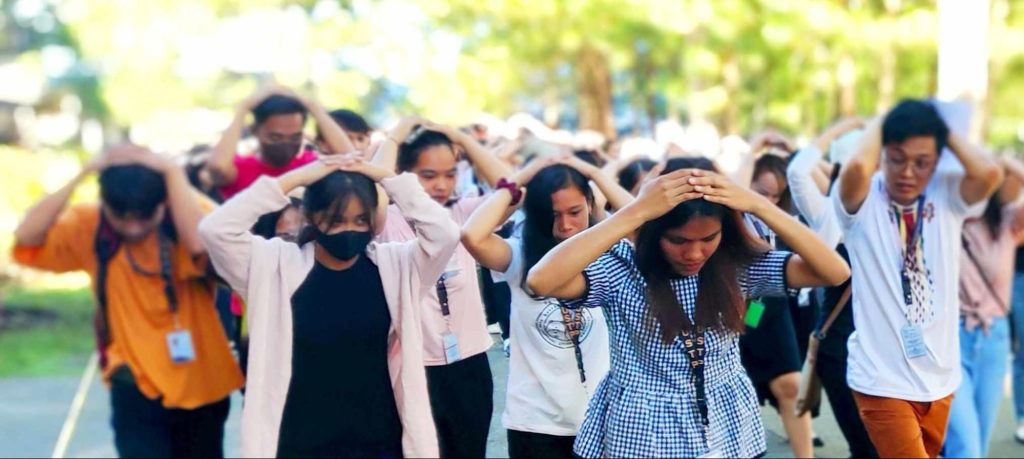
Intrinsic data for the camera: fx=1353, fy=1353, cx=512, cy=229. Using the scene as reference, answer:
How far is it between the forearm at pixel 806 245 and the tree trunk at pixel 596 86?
880 inches

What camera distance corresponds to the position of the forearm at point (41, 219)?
15.9 ft

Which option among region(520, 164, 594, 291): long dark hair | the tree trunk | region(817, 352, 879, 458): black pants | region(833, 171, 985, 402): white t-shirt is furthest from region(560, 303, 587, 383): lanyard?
the tree trunk

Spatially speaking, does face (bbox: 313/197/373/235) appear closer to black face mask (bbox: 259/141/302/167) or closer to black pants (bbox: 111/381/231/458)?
black pants (bbox: 111/381/231/458)

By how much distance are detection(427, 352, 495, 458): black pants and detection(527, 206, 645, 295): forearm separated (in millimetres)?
1440

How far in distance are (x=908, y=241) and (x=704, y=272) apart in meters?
1.58

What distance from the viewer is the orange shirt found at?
16.1 ft

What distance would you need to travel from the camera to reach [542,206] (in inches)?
188

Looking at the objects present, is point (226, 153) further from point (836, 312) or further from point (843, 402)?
point (843, 402)

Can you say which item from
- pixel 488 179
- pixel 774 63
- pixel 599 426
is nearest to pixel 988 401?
pixel 488 179

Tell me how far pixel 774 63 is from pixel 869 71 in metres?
1.63

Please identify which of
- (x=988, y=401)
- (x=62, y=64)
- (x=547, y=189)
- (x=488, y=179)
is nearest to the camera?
(x=547, y=189)

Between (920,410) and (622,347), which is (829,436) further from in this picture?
(622,347)

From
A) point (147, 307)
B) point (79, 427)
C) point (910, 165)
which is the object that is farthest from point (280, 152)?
point (79, 427)

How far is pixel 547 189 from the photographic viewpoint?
479 centimetres
